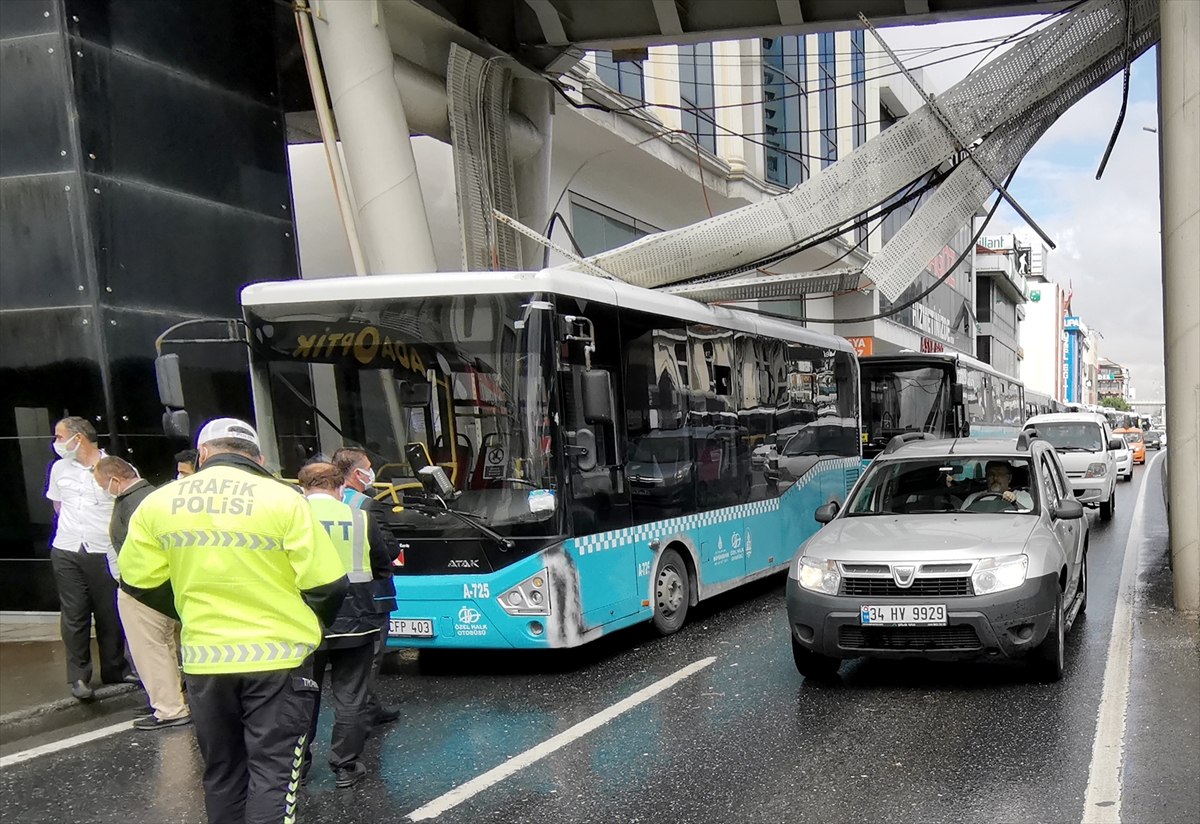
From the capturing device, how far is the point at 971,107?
12164 mm

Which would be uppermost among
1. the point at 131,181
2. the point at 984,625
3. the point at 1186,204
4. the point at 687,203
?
the point at 687,203

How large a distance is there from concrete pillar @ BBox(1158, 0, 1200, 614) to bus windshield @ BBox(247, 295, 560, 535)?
605 centimetres

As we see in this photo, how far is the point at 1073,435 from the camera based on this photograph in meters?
20.3

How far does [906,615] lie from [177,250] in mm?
8434

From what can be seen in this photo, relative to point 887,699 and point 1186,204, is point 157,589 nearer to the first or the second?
point 887,699

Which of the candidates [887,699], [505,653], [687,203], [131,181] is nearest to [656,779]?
[887,699]

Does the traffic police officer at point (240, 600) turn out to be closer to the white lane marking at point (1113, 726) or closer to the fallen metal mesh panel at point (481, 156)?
the white lane marking at point (1113, 726)

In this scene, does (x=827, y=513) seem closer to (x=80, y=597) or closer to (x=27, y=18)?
(x=80, y=597)

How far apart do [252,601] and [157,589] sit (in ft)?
1.35

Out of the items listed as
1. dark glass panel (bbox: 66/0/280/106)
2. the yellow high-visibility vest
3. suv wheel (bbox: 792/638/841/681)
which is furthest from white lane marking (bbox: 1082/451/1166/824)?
dark glass panel (bbox: 66/0/280/106)

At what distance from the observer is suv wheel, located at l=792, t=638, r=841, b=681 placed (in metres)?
7.27

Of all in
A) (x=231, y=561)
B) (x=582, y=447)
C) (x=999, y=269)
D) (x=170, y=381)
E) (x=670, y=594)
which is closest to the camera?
(x=231, y=561)

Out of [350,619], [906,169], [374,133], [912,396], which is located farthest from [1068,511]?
[912,396]

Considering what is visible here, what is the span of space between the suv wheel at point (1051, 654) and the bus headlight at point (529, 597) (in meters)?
3.22
